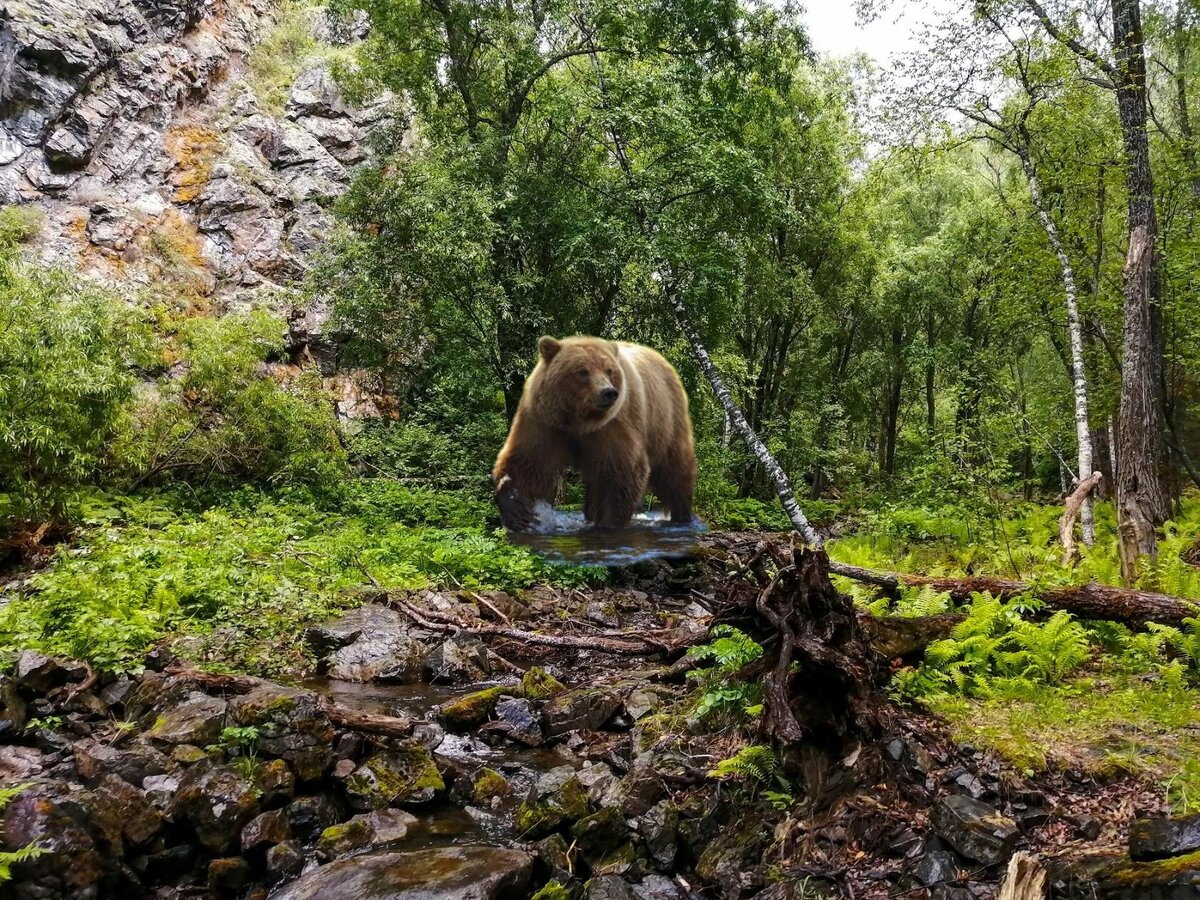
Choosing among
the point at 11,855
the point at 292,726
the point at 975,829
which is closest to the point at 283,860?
the point at 292,726

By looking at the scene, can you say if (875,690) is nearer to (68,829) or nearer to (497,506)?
(68,829)

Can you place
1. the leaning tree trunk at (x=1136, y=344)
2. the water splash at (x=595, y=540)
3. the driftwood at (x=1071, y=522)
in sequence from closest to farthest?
the leaning tree trunk at (x=1136, y=344), the driftwood at (x=1071, y=522), the water splash at (x=595, y=540)

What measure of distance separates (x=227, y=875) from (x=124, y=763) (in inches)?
36.0

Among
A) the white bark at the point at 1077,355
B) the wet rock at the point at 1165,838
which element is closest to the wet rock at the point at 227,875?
the wet rock at the point at 1165,838

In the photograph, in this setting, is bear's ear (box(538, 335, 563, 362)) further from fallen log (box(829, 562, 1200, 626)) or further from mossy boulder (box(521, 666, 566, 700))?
fallen log (box(829, 562, 1200, 626))

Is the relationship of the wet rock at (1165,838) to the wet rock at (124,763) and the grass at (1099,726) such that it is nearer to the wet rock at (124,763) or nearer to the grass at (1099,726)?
the grass at (1099,726)

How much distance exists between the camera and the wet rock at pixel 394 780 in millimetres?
3795

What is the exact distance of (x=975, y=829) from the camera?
260cm

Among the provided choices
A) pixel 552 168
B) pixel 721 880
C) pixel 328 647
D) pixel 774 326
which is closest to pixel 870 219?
pixel 774 326

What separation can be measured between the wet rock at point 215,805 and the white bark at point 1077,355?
379 inches

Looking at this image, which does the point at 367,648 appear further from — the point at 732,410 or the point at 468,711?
the point at 732,410

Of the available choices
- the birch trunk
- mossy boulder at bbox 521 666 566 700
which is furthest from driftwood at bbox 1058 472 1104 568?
mossy boulder at bbox 521 666 566 700

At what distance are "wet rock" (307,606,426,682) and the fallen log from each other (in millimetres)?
3483

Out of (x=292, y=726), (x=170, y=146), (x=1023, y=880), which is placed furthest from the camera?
(x=170, y=146)
